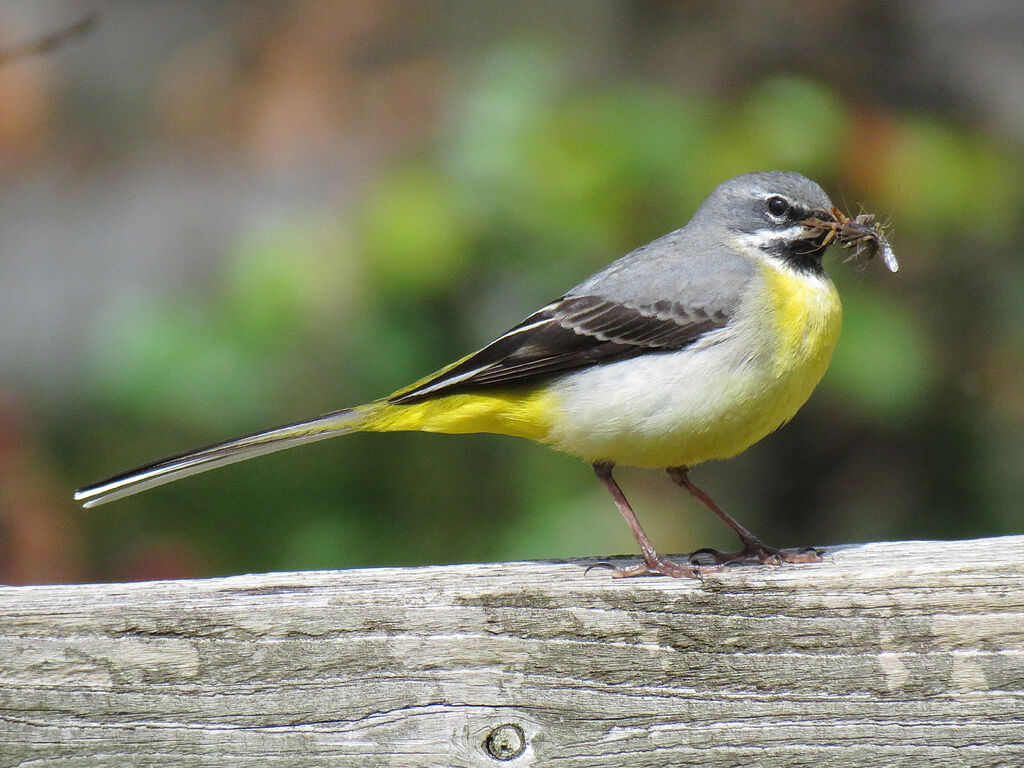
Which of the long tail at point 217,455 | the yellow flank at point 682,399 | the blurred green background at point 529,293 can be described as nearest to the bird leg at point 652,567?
the yellow flank at point 682,399

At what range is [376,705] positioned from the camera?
229 centimetres

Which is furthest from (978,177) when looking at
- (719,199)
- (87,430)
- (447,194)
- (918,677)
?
(87,430)

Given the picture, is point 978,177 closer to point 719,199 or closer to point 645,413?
point 719,199

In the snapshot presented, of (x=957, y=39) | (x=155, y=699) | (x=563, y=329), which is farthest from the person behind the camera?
(x=957, y=39)

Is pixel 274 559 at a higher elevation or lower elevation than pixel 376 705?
higher

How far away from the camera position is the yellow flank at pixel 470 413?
136 inches

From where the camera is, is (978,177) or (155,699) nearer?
(155,699)

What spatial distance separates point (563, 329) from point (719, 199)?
75 cm

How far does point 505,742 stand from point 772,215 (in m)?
2.04

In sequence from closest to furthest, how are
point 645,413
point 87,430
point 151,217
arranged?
point 645,413, point 87,430, point 151,217

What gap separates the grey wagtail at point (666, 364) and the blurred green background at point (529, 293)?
0.85m

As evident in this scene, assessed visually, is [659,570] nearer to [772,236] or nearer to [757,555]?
[757,555]

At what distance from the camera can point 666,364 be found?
11.0 feet

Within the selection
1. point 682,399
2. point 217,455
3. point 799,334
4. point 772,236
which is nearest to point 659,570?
point 682,399
